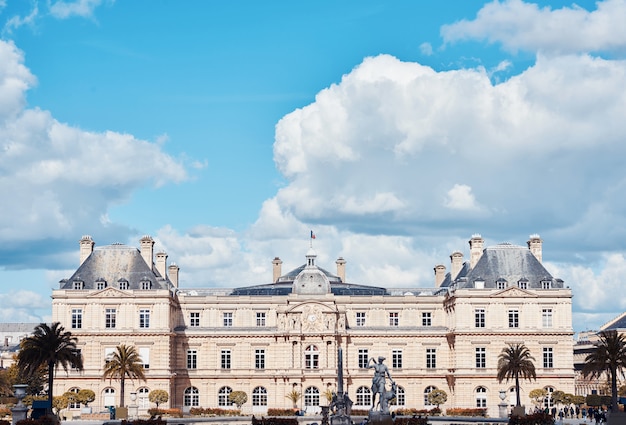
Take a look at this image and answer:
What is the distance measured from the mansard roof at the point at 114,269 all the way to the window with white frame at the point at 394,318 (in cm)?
2431

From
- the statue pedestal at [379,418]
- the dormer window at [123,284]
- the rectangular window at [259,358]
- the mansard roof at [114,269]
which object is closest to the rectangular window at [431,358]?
the rectangular window at [259,358]

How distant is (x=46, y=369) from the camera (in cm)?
10400

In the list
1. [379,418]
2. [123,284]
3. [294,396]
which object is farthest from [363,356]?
[379,418]

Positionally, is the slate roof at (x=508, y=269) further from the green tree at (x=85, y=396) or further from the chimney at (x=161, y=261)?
the green tree at (x=85, y=396)

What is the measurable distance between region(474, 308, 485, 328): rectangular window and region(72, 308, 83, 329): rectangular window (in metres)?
39.6

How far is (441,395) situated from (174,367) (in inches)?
1076

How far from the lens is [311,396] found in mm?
113062

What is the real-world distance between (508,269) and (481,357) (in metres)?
9.61

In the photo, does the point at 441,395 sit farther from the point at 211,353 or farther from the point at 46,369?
the point at 46,369

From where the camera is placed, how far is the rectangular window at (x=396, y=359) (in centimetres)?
11644

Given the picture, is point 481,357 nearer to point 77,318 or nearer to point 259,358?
point 259,358

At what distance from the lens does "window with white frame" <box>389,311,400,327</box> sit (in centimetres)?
11981

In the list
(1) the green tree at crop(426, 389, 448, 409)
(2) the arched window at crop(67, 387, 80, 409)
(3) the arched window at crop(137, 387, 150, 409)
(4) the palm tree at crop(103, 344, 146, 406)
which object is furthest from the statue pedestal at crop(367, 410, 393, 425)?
(2) the arched window at crop(67, 387, 80, 409)

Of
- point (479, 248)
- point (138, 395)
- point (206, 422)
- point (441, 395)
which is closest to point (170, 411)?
point (138, 395)
